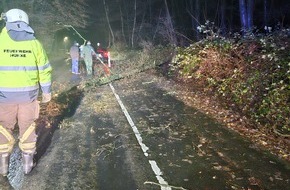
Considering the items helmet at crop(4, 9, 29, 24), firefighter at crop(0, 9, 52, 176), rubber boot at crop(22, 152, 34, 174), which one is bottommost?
rubber boot at crop(22, 152, 34, 174)

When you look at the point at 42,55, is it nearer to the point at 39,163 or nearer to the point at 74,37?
the point at 39,163

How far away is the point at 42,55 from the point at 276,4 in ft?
110

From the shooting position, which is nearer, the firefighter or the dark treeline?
the firefighter

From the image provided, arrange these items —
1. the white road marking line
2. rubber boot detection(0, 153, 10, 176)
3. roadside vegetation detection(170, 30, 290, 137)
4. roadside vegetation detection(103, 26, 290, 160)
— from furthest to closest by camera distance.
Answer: roadside vegetation detection(170, 30, 290, 137)
roadside vegetation detection(103, 26, 290, 160)
rubber boot detection(0, 153, 10, 176)
the white road marking line

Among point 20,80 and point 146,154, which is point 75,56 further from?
point 20,80

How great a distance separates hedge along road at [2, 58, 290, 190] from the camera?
5355 mm

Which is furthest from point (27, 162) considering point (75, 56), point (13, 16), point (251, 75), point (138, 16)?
point (138, 16)

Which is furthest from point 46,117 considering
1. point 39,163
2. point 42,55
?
point 42,55

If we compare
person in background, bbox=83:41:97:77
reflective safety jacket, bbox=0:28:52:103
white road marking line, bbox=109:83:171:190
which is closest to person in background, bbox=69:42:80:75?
person in background, bbox=83:41:97:77

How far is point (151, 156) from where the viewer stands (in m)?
6.50

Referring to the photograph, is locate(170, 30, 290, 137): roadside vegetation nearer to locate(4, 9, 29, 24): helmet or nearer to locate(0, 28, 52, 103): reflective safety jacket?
locate(0, 28, 52, 103): reflective safety jacket

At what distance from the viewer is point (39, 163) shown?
6090 millimetres

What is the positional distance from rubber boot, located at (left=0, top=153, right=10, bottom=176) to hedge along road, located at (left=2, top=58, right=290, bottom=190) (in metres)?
0.27

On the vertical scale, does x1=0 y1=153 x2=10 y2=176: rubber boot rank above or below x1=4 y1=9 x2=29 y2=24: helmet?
below
